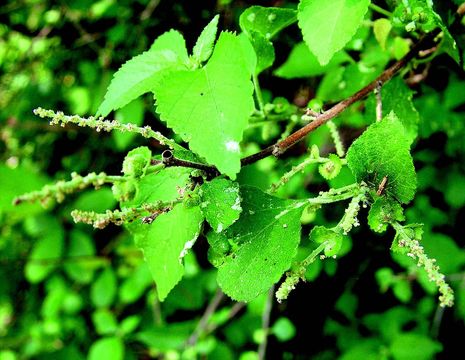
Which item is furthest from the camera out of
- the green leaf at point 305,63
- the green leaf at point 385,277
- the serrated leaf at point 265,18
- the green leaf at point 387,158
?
the green leaf at point 385,277

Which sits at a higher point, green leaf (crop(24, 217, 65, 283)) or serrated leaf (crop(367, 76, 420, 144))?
serrated leaf (crop(367, 76, 420, 144))

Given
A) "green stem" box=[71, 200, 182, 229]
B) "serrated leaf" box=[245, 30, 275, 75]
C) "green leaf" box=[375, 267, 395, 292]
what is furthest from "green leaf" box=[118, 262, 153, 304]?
"green stem" box=[71, 200, 182, 229]

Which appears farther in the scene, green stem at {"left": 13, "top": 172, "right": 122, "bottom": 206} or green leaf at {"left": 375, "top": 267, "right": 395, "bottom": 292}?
green leaf at {"left": 375, "top": 267, "right": 395, "bottom": 292}

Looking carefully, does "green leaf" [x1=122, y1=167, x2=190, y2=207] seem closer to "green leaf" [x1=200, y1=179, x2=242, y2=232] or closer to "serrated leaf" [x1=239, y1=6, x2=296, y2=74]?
"green leaf" [x1=200, y1=179, x2=242, y2=232]

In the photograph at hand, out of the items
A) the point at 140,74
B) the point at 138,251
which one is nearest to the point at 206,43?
the point at 140,74

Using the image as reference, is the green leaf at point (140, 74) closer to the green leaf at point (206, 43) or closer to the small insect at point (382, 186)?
the green leaf at point (206, 43)

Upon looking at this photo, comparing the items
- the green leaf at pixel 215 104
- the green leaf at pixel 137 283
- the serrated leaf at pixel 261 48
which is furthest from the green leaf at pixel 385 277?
the green leaf at pixel 215 104
